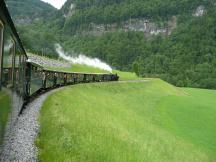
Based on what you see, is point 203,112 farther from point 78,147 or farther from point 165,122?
point 78,147

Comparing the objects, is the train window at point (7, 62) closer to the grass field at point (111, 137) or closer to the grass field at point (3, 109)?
the grass field at point (3, 109)

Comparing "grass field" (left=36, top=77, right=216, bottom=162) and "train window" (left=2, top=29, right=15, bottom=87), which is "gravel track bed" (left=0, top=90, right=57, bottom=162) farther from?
"train window" (left=2, top=29, right=15, bottom=87)

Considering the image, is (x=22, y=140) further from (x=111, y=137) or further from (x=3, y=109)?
(x=111, y=137)

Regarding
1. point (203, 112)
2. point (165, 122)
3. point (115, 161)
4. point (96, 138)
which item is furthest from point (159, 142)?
point (203, 112)

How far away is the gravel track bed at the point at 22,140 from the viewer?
37.5 feet

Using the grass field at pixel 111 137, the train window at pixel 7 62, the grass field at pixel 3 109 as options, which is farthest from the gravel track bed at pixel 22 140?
the train window at pixel 7 62

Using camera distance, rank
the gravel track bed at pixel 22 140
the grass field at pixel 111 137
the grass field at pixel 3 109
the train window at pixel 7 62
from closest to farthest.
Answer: the grass field at pixel 3 109 → the train window at pixel 7 62 → the gravel track bed at pixel 22 140 → the grass field at pixel 111 137

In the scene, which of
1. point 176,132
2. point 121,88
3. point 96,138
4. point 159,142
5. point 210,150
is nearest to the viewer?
point 96,138

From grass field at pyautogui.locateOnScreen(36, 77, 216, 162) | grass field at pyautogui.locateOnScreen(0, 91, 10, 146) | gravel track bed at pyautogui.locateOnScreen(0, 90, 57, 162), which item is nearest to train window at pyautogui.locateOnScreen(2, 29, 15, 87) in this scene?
grass field at pyautogui.locateOnScreen(0, 91, 10, 146)

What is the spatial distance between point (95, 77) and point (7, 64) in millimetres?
50636

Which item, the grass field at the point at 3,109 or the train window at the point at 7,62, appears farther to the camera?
the train window at the point at 7,62

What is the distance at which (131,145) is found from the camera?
1994 cm

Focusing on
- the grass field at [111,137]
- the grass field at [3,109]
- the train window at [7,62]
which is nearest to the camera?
the grass field at [3,109]

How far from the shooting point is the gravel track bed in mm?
11422
